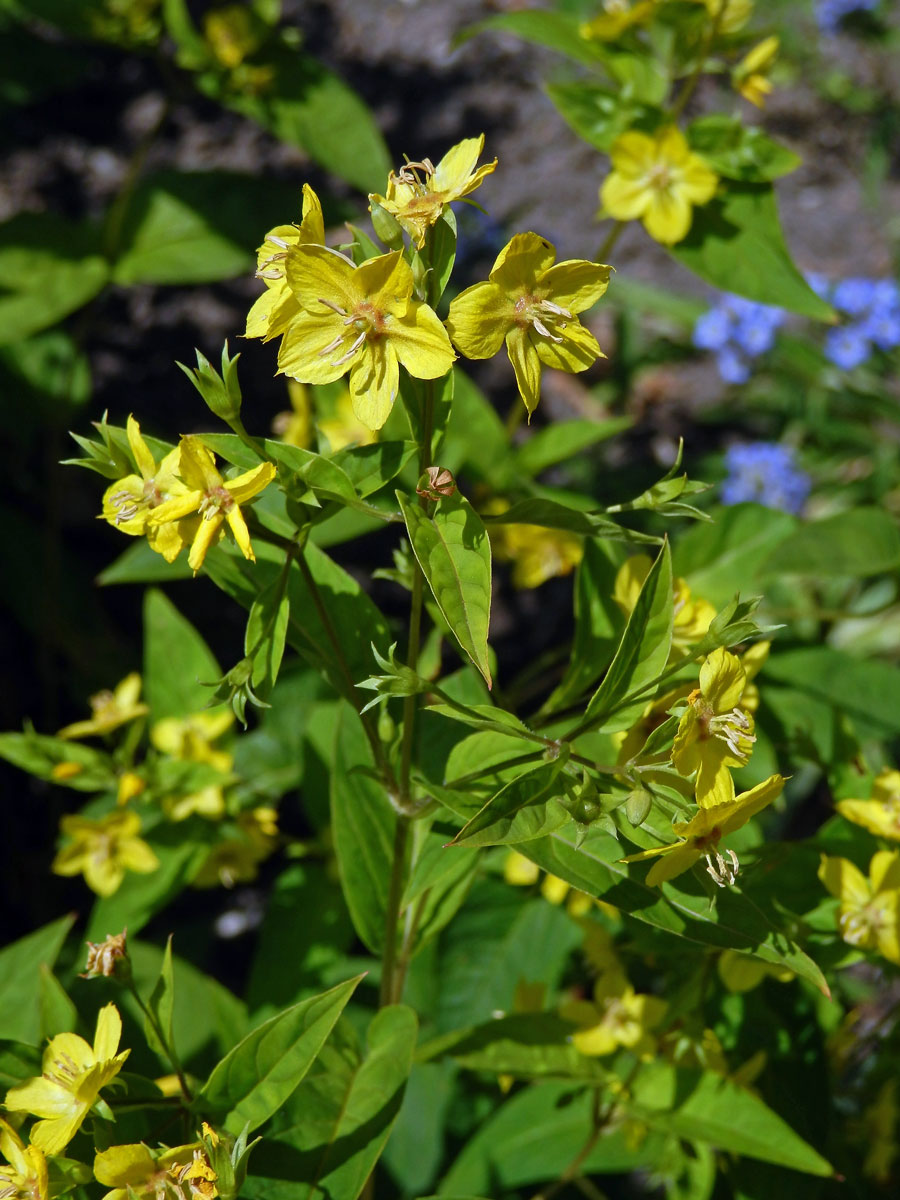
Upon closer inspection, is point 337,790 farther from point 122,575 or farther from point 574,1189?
point 574,1189

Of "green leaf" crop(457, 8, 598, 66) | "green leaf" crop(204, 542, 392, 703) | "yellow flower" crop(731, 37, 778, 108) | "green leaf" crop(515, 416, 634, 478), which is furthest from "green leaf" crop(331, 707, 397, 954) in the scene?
"yellow flower" crop(731, 37, 778, 108)

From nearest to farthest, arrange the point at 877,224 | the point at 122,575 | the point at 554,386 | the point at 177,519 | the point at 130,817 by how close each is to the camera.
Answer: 1. the point at 177,519
2. the point at 130,817
3. the point at 122,575
4. the point at 554,386
5. the point at 877,224

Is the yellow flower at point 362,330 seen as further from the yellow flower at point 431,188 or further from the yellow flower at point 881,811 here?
the yellow flower at point 881,811

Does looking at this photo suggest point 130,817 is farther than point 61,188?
No

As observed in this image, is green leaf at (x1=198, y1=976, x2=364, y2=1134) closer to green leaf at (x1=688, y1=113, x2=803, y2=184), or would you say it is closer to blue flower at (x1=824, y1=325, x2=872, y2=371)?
green leaf at (x1=688, y1=113, x2=803, y2=184)

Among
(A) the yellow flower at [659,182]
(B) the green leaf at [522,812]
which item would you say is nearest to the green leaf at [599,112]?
(A) the yellow flower at [659,182]

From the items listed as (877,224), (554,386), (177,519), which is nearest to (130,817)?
(177,519)

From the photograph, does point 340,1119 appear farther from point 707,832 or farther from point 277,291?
point 277,291

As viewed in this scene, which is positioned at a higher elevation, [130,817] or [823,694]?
[130,817]
